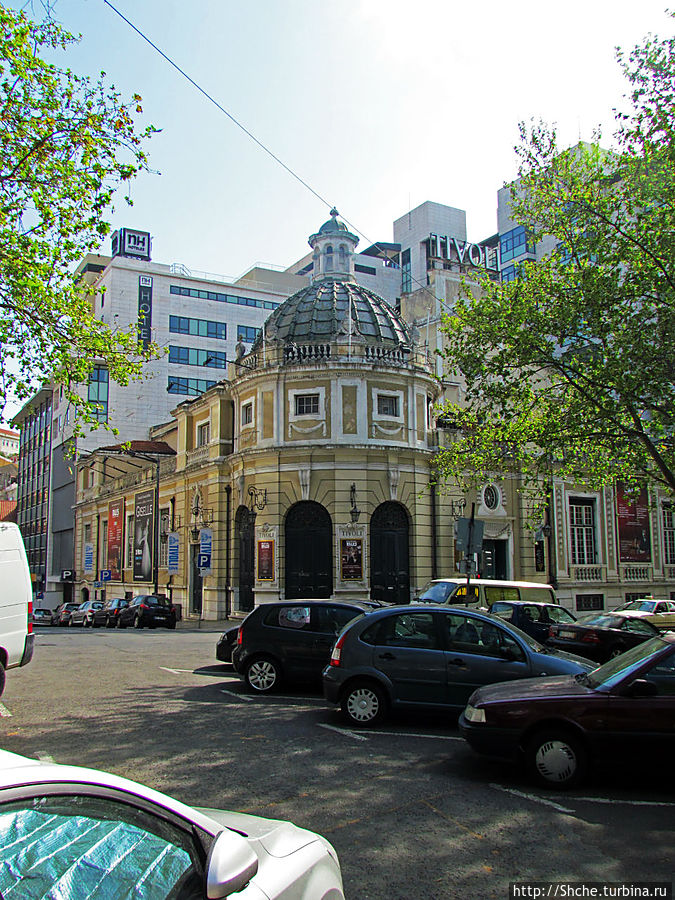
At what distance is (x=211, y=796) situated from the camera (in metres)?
6.28

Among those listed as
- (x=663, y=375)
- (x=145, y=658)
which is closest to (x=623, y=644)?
(x=663, y=375)

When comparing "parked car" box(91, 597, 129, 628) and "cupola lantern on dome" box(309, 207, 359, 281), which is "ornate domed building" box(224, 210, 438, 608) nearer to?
"parked car" box(91, 597, 129, 628)

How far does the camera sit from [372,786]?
→ 22.1ft

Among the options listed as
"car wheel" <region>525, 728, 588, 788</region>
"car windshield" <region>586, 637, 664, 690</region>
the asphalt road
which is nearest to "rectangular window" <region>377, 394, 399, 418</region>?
the asphalt road

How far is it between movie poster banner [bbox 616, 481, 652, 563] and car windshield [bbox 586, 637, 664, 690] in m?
31.7

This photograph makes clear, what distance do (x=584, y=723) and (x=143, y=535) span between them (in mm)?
38513

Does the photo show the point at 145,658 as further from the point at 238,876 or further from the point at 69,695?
the point at 238,876

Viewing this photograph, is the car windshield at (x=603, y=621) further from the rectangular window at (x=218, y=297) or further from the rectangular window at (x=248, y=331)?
the rectangular window at (x=218, y=297)

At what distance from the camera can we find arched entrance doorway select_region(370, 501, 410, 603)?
3034cm

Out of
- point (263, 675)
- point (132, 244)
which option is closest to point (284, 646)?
point (263, 675)

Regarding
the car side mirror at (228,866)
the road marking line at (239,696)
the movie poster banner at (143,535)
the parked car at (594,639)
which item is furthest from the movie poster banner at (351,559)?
the car side mirror at (228,866)

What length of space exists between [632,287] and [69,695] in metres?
14.1

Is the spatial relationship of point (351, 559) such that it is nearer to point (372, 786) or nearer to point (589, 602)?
point (589, 602)

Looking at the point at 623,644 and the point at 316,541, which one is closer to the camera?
the point at 623,644
